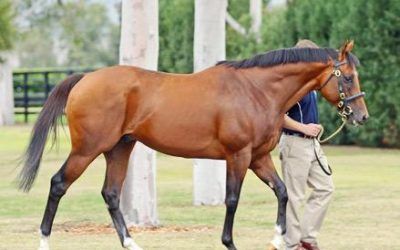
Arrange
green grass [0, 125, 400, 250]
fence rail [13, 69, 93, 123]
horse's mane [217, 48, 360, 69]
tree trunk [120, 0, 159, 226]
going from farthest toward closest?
1. fence rail [13, 69, 93, 123]
2. tree trunk [120, 0, 159, 226]
3. green grass [0, 125, 400, 250]
4. horse's mane [217, 48, 360, 69]

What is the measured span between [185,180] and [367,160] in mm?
5519

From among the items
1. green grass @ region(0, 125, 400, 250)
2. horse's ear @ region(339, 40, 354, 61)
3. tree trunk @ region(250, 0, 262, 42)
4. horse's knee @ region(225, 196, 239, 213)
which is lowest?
green grass @ region(0, 125, 400, 250)

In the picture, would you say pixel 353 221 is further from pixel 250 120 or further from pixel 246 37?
pixel 246 37

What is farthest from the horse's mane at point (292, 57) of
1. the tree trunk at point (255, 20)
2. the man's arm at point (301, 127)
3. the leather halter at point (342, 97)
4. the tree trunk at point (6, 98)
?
the tree trunk at point (6, 98)

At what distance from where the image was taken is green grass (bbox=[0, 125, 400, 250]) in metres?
12.7

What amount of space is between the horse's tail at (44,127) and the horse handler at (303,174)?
2229 mm

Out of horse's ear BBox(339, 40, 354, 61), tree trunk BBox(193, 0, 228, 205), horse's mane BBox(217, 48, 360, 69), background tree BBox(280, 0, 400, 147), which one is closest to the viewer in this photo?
horse's ear BBox(339, 40, 354, 61)

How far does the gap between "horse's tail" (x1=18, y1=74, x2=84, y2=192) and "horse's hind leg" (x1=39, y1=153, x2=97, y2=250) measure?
41 centimetres

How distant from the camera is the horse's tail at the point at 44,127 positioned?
11438 millimetres

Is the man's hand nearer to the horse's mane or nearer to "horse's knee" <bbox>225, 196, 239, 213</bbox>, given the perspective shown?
the horse's mane

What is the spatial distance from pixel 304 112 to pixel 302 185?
73 cm

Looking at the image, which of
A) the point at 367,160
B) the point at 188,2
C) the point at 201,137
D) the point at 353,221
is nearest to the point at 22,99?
the point at 188,2

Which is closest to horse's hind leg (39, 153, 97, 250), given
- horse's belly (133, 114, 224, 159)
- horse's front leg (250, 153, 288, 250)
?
horse's belly (133, 114, 224, 159)

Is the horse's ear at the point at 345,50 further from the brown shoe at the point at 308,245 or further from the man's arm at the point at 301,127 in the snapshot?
the brown shoe at the point at 308,245
